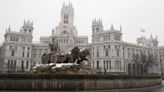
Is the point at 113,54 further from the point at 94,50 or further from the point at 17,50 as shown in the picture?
the point at 17,50

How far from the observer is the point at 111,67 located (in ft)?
273

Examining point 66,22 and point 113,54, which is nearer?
point 113,54

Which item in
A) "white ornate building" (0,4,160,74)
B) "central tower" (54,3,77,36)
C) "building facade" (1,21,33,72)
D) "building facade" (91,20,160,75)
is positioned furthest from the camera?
"central tower" (54,3,77,36)

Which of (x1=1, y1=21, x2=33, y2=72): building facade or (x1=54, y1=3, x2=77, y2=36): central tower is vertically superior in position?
(x1=54, y1=3, x2=77, y2=36): central tower

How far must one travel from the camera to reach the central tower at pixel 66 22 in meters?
113

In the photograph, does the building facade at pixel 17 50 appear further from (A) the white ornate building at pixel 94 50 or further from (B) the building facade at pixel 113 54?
(B) the building facade at pixel 113 54

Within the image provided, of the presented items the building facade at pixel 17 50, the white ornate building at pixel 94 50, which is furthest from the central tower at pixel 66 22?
the building facade at pixel 17 50

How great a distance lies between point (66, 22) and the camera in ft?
391

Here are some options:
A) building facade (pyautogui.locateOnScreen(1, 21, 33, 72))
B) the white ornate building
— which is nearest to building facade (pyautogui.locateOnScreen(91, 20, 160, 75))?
the white ornate building

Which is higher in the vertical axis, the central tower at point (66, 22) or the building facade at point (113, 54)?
the central tower at point (66, 22)

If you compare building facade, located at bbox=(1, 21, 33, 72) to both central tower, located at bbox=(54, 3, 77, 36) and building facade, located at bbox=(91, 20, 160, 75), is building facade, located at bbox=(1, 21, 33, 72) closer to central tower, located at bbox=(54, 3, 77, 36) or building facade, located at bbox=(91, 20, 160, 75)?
central tower, located at bbox=(54, 3, 77, 36)

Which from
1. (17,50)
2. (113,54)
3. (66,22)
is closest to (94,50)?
(113,54)

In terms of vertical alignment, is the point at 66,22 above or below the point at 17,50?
above

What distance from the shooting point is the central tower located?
372ft
